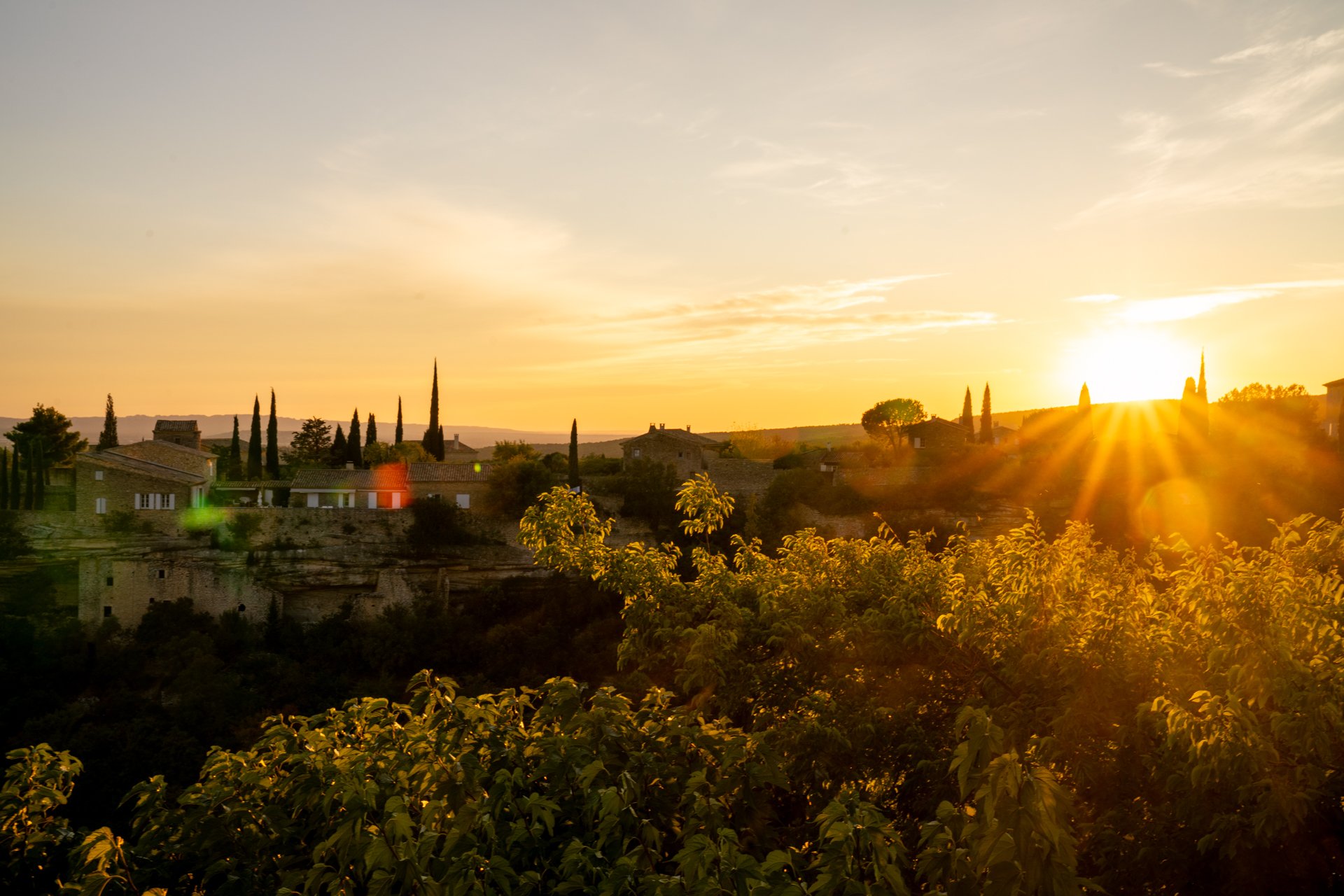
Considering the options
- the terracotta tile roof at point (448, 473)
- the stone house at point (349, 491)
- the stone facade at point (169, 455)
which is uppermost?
the stone facade at point (169, 455)

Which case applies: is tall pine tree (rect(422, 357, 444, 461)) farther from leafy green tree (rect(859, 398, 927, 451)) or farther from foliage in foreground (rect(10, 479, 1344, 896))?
foliage in foreground (rect(10, 479, 1344, 896))

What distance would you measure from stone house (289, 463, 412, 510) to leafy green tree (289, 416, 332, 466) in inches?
692

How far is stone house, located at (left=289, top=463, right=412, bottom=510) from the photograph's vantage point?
4581 cm

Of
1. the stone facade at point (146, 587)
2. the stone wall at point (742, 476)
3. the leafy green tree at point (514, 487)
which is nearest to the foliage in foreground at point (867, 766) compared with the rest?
the stone facade at point (146, 587)

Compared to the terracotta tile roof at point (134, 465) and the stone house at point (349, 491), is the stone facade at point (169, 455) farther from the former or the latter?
the stone house at point (349, 491)

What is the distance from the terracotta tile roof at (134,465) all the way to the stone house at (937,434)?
40.2 metres

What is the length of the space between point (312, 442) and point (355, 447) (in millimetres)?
8873

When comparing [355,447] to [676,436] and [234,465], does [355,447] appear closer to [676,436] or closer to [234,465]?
[234,465]

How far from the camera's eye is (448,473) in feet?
151

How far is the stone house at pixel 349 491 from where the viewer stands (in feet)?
150

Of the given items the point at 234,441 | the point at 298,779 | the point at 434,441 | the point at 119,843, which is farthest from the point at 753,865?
the point at 234,441

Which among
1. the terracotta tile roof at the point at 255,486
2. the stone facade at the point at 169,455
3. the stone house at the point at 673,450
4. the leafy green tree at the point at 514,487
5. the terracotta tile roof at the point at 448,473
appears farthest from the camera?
the stone house at the point at 673,450

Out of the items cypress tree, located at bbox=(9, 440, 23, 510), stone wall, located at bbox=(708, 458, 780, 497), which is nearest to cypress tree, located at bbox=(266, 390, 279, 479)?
cypress tree, located at bbox=(9, 440, 23, 510)

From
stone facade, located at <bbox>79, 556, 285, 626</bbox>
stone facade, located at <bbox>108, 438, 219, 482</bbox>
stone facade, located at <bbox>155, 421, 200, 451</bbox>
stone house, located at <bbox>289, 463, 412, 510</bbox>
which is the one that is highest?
stone facade, located at <bbox>155, 421, 200, 451</bbox>
